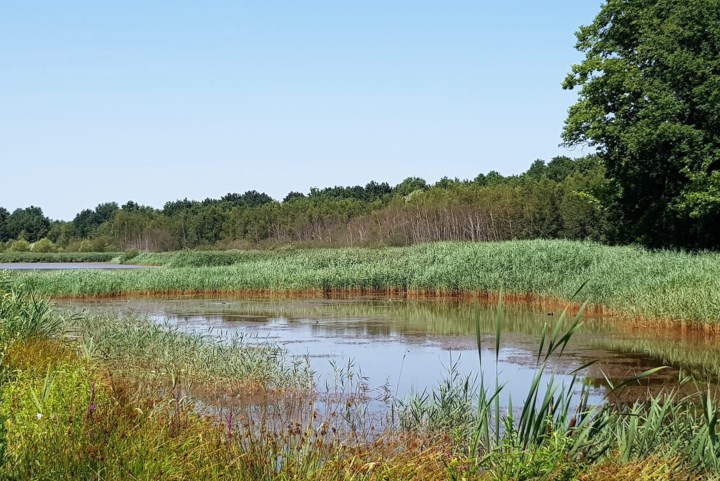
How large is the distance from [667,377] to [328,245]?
61.7 metres

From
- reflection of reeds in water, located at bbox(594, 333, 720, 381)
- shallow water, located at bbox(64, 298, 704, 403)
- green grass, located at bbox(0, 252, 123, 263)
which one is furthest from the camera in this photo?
green grass, located at bbox(0, 252, 123, 263)

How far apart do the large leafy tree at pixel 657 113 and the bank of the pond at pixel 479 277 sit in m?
4.07

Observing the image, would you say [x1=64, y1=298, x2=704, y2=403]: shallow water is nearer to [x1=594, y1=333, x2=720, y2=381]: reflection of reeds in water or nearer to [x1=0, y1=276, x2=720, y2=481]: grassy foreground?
[x1=594, y1=333, x2=720, y2=381]: reflection of reeds in water

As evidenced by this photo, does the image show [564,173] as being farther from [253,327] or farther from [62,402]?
[62,402]

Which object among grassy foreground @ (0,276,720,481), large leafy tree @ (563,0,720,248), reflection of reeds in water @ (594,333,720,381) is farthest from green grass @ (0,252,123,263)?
grassy foreground @ (0,276,720,481)

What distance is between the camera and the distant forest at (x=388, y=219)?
66.8 meters

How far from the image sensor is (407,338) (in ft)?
61.5

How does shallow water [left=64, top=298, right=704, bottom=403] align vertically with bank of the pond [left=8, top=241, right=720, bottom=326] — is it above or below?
below

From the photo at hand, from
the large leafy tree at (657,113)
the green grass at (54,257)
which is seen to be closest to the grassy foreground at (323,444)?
the large leafy tree at (657,113)

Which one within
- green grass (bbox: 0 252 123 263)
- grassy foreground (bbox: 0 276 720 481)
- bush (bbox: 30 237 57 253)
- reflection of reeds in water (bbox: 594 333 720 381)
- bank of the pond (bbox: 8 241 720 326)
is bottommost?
reflection of reeds in water (bbox: 594 333 720 381)

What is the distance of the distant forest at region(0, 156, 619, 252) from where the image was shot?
6675cm

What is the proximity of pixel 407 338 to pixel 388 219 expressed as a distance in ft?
188

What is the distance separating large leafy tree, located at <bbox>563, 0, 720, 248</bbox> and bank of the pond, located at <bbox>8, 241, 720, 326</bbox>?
13.4 ft

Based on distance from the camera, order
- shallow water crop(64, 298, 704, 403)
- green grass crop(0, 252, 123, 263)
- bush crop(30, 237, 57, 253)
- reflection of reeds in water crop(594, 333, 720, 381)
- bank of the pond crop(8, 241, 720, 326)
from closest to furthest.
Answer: shallow water crop(64, 298, 704, 403) < reflection of reeds in water crop(594, 333, 720, 381) < bank of the pond crop(8, 241, 720, 326) < green grass crop(0, 252, 123, 263) < bush crop(30, 237, 57, 253)
